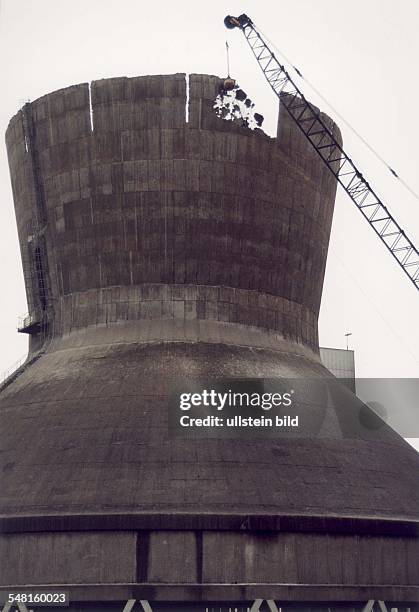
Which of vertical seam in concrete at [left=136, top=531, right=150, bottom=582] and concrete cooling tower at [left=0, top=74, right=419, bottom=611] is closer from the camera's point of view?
vertical seam in concrete at [left=136, top=531, right=150, bottom=582]

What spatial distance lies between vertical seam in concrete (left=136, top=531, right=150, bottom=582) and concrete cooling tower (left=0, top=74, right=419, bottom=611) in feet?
0.21

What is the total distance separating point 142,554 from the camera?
34344mm

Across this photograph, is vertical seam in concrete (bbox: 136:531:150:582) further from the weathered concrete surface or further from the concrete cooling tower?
the weathered concrete surface

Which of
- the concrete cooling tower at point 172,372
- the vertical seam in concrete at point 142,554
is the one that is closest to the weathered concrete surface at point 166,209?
the concrete cooling tower at point 172,372

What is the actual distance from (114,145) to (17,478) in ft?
45.5

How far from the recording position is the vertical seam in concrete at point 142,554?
34.2m

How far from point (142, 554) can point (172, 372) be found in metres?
8.16

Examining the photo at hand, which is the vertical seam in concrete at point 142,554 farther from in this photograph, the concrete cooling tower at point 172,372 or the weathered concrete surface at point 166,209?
the weathered concrete surface at point 166,209

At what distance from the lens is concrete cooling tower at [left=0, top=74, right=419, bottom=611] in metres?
34.6

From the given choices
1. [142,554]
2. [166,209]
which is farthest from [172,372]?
[142,554]

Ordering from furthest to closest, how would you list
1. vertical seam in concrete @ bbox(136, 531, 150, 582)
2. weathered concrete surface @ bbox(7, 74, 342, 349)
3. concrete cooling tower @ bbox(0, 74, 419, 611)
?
weathered concrete surface @ bbox(7, 74, 342, 349) → concrete cooling tower @ bbox(0, 74, 419, 611) → vertical seam in concrete @ bbox(136, 531, 150, 582)

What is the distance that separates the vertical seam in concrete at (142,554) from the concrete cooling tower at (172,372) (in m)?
0.07

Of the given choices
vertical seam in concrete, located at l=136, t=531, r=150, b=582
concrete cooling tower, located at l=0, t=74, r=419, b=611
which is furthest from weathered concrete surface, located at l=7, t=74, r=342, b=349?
vertical seam in concrete, located at l=136, t=531, r=150, b=582

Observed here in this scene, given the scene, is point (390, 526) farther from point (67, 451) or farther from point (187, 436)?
point (67, 451)
